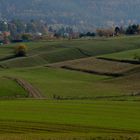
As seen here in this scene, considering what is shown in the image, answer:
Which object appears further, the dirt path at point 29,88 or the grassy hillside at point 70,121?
the dirt path at point 29,88

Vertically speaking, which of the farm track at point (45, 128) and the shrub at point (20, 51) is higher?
the farm track at point (45, 128)

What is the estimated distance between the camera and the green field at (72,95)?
39688mm

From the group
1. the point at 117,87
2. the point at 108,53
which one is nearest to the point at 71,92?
the point at 117,87

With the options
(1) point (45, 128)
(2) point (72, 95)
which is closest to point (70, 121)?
(1) point (45, 128)

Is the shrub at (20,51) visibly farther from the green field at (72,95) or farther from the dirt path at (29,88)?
the dirt path at (29,88)

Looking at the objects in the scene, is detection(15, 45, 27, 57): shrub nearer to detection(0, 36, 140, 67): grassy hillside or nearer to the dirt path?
detection(0, 36, 140, 67): grassy hillside

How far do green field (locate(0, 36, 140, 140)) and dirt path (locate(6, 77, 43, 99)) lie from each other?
0.63ft

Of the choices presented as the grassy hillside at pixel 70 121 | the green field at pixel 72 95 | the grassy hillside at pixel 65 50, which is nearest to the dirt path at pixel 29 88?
the green field at pixel 72 95

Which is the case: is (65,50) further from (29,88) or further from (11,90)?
(11,90)

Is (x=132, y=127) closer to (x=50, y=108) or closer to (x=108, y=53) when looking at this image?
(x=50, y=108)

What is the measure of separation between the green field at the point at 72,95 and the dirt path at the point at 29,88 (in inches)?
7.6

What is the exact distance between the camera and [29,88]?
83.6m

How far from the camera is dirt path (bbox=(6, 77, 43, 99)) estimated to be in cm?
7643

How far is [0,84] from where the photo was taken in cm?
8606
